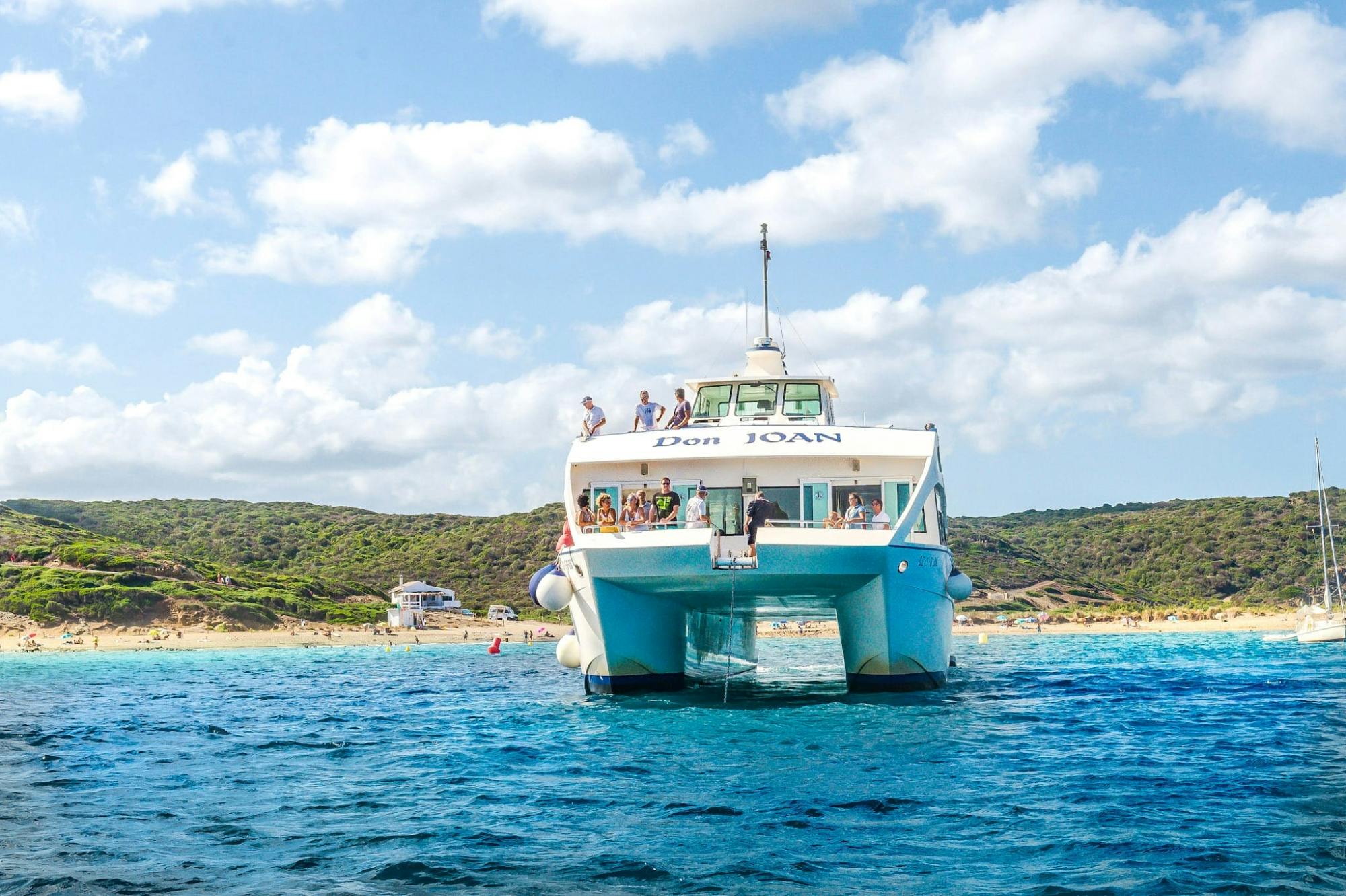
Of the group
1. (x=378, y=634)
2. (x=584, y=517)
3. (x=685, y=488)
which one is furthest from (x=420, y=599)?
(x=584, y=517)

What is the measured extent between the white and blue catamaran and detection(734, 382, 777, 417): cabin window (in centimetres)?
343

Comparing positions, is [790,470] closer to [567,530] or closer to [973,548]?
[567,530]

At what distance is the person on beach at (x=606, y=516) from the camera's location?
63.8ft

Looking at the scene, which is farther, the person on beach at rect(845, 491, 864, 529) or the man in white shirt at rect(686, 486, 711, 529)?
the person on beach at rect(845, 491, 864, 529)

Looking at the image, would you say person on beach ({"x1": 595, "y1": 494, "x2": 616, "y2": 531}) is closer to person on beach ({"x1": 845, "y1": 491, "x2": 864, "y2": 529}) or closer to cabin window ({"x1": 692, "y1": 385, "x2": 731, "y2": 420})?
person on beach ({"x1": 845, "y1": 491, "x2": 864, "y2": 529})

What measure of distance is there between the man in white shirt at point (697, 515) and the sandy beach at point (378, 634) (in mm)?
40529

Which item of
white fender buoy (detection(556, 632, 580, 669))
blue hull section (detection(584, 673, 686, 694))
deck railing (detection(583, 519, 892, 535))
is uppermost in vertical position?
deck railing (detection(583, 519, 892, 535))

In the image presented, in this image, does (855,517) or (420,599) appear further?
(420,599)

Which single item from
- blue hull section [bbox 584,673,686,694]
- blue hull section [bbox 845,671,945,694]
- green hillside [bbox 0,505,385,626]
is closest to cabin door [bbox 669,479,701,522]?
blue hull section [bbox 584,673,686,694]

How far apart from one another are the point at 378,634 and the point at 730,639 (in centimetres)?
4262

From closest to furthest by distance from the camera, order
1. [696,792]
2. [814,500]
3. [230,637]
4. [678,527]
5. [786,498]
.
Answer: [696,792]
[678,527]
[814,500]
[786,498]
[230,637]

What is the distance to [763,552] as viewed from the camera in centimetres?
1856

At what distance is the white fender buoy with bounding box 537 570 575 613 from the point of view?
20688 mm

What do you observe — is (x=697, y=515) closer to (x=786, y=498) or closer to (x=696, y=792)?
(x=786, y=498)
